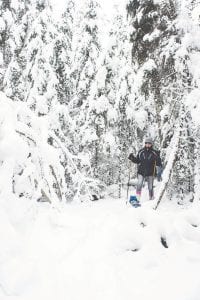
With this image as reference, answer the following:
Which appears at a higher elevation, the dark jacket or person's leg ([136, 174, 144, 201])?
the dark jacket

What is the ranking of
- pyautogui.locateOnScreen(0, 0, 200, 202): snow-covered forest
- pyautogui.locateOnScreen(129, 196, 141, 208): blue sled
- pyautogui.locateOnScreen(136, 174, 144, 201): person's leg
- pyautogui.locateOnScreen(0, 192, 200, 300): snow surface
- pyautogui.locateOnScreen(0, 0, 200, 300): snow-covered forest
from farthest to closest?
1. pyautogui.locateOnScreen(0, 0, 200, 202): snow-covered forest
2. pyautogui.locateOnScreen(136, 174, 144, 201): person's leg
3. pyautogui.locateOnScreen(129, 196, 141, 208): blue sled
4. pyautogui.locateOnScreen(0, 192, 200, 300): snow surface
5. pyautogui.locateOnScreen(0, 0, 200, 300): snow-covered forest

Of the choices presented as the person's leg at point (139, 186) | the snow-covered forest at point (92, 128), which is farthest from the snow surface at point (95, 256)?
the person's leg at point (139, 186)

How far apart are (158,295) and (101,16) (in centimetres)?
1463

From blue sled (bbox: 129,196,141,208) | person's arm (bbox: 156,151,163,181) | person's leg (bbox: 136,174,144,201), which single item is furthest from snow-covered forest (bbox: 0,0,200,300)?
person's leg (bbox: 136,174,144,201)

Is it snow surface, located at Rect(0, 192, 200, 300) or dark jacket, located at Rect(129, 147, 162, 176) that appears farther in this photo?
dark jacket, located at Rect(129, 147, 162, 176)

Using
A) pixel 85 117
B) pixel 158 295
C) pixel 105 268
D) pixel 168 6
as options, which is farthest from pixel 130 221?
pixel 85 117

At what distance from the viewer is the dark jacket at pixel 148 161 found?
10914mm

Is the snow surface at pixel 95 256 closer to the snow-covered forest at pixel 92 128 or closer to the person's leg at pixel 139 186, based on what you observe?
the snow-covered forest at pixel 92 128

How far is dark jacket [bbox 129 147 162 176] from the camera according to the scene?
35.8 ft

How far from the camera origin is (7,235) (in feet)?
14.2

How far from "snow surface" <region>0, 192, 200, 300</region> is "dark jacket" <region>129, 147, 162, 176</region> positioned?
391 cm

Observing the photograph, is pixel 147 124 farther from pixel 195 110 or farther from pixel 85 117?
pixel 195 110

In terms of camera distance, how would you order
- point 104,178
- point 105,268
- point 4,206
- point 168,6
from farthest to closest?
point 104,178 < point 168,6 < point 105,268 < point 4,206

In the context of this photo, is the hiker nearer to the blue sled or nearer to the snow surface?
the blue sled
